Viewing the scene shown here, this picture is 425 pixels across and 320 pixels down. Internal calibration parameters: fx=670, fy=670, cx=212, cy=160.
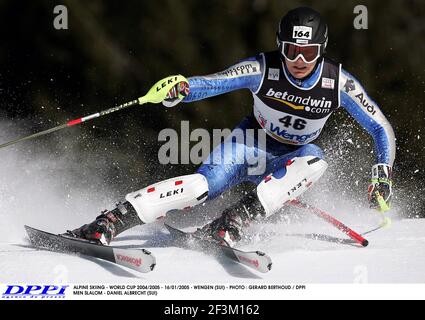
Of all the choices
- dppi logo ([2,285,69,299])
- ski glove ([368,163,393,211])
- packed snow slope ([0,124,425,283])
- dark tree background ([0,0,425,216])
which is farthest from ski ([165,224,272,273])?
dark tree background ([0,0,425,216])

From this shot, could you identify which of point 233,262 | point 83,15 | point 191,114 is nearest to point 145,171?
point 191,114

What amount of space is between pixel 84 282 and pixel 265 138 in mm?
1846

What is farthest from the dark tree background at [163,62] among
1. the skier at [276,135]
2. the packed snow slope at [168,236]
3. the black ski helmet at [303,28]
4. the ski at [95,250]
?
the ski at [95,250]

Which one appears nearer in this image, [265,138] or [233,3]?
[265,138]

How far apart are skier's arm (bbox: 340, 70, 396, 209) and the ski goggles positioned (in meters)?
0.31

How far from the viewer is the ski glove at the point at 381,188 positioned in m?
4.52

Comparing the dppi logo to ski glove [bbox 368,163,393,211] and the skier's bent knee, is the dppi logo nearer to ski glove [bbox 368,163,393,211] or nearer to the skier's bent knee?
the skier's bent knee

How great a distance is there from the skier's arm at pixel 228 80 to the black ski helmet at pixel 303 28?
29 centimetres

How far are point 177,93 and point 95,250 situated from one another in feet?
3.50

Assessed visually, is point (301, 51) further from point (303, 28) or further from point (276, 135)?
point (276, 135)

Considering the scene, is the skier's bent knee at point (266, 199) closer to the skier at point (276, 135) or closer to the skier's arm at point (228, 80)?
the skier at point (276, 135)

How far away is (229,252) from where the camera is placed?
12.9 ft

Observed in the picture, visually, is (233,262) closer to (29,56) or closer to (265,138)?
(265,138)

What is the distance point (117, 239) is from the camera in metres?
4.63
